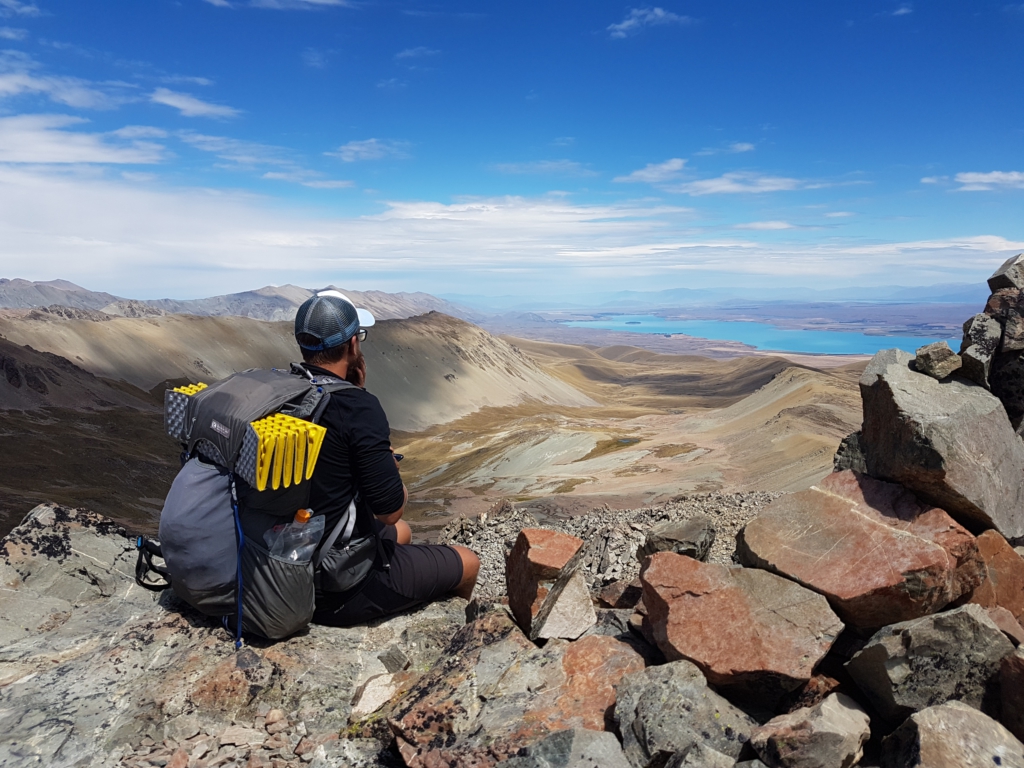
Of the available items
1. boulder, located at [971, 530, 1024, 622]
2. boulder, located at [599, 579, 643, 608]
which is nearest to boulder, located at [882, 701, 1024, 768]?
Result: boulder, located at [971, 530, 1024, 622]

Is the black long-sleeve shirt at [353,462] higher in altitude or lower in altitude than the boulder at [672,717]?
higher

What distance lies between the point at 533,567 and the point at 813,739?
79.3 inches

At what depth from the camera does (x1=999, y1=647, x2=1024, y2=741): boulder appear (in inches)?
115

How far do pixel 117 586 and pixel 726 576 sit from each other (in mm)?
5028

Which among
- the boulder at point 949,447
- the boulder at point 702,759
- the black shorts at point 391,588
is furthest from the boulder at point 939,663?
the black shorts at point 391,588

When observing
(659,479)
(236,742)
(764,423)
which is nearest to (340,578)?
(236,742)

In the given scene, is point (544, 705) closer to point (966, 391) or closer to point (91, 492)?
point (966, 391)

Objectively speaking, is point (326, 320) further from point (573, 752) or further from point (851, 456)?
point (851, 456)

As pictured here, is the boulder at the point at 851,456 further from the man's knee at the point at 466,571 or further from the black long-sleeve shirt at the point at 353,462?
the black long-sleeve shirt at the point at 353,462

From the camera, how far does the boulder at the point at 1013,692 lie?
291cm

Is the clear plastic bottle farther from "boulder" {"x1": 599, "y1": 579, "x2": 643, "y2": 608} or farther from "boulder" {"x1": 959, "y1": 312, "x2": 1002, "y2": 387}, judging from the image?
"boulder" {"x1": 959, "y1": 312, "x2": 1002, "y2": 387}

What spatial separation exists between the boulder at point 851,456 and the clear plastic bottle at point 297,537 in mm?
3851

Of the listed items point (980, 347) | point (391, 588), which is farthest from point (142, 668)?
point (980, 347)

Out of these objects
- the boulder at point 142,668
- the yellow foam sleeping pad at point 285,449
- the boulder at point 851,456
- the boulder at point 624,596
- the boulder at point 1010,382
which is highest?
the boulder at point 1010,382
